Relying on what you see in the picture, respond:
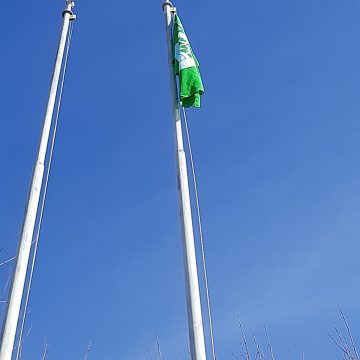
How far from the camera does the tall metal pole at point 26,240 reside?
6.58m

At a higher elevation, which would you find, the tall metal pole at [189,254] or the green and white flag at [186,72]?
the green and white flag at [186,72]

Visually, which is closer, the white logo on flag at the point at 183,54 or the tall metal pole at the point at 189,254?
the tall metal pole at the point at 189,254

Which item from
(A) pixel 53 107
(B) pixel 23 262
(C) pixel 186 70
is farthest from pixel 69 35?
(B) pixel 23 262

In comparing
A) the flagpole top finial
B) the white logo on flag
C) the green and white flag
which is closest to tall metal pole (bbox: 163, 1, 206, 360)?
the green and white flag

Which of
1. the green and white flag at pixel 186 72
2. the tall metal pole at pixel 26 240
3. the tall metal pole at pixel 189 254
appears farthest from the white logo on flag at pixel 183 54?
the tall metal pole at pixel 26 240

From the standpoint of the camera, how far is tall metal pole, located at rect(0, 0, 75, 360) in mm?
6582

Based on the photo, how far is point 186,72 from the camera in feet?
30.1

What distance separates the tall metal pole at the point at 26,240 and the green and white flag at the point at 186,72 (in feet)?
6.43

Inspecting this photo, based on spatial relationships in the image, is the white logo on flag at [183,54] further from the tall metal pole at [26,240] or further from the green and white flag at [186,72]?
the tall metal pole at [26,240]

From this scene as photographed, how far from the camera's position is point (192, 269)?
267 inches

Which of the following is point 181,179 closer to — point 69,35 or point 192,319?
point 192,319

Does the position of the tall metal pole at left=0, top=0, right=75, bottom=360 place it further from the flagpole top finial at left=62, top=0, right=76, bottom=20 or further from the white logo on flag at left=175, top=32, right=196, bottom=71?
the white logo on flag at left=175, top=32, right=196, bottom=71

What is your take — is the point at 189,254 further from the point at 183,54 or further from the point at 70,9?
the point at 70,9

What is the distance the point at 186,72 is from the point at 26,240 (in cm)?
358
